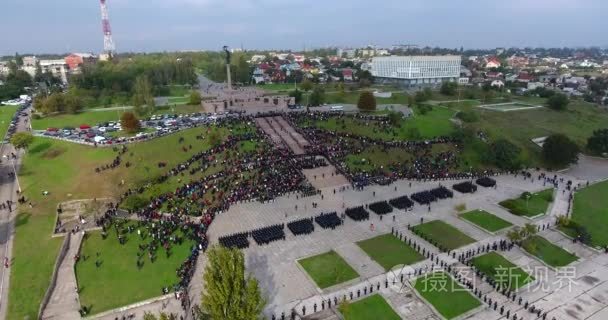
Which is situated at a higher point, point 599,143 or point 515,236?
point 599,143

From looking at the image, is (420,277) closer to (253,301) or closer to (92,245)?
(253,301)

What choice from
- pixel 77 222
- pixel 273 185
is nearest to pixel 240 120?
pixel 273 185

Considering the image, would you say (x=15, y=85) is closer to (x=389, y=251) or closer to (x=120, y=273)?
(x=120, y=273)

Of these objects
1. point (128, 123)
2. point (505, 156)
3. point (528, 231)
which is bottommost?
point (528, 231)

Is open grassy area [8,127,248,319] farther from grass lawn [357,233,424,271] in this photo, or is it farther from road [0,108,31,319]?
grass lawn [357,233,424,271]

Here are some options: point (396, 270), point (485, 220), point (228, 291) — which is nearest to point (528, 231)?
point (485, 220)

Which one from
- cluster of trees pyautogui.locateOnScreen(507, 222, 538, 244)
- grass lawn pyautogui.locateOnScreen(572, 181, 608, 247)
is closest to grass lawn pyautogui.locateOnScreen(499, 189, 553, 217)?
grass lawn pyautogui.locateOnScreen(572, 181, 608, 247)
